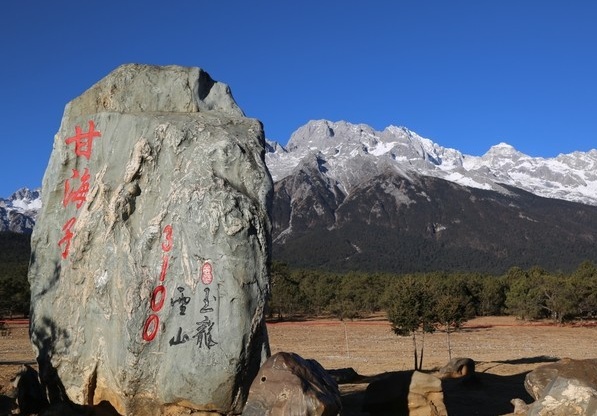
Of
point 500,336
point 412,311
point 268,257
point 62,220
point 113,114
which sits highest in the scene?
point 113,114

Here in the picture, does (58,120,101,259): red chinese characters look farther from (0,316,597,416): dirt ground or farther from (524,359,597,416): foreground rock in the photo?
(524,359,597,416): foreground rock

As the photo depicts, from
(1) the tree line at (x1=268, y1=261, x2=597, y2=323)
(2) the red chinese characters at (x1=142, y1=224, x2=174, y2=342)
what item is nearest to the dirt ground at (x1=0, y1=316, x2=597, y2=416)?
(2) the red chinese characters at (x1=142, y1=224, x2=174, y2=342)

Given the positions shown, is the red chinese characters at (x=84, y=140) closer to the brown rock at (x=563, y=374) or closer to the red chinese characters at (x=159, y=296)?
the red chinese characters at (x=159, y=296)

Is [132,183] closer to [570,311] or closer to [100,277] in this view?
[100,277]

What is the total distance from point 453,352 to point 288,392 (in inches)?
1103

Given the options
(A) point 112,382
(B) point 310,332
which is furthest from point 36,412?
(B) point 310,332

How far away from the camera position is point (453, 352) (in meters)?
36.6

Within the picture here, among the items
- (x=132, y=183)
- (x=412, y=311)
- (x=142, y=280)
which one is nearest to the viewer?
(x=142, y=280)

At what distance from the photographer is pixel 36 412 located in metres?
13.8

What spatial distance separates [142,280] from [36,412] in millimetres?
4347

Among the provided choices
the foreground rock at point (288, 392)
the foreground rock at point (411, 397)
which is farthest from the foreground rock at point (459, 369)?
the foreground rock at point (288, 392)

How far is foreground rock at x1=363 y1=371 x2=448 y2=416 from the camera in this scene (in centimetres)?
1410

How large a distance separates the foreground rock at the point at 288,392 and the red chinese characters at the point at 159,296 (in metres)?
2.42

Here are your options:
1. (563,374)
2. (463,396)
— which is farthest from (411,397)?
(463,396)
